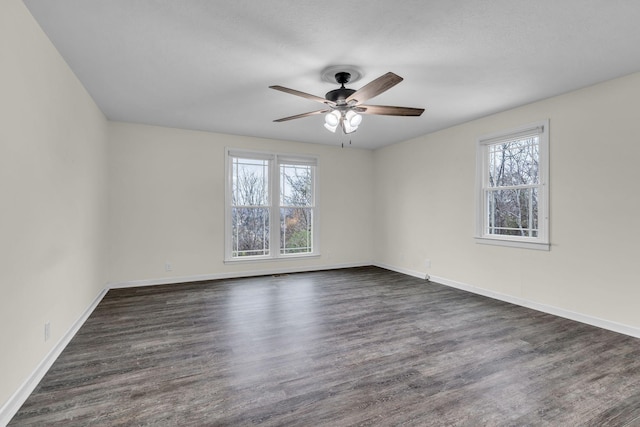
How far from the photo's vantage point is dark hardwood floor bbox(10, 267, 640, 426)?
1840mm

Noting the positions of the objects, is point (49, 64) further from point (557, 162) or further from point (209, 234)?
point (557, 162)

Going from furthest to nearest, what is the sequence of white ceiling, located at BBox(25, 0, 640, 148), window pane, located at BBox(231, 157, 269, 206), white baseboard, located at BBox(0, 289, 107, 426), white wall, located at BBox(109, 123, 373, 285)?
window pane, located at BBox(231, 157, 269, 206) → white wall, located at BBox(109, 123, 373, 285) → white ceiling, located at BBox(25, 0, 640, 148) → white baseboard, located at BBox(0, 289, 107, 426)

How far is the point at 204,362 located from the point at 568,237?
3.90m

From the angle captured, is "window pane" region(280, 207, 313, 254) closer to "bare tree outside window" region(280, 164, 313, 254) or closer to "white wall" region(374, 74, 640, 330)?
"bare tree outside window" region(280, 164, 313, 254)

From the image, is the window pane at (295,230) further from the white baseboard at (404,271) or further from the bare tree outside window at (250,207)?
the white baseboard at (404,271)

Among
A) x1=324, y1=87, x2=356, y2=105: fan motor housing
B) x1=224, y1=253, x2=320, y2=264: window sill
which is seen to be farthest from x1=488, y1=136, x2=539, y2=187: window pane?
x1=224, y1=253, x2=320, y2=264: window sill

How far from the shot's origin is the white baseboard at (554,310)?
119 inches

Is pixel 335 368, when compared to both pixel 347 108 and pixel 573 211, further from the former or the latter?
pixel 573 211

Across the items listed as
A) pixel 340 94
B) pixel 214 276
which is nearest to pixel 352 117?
pixel 340 94

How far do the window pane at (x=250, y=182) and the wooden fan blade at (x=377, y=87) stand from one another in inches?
120

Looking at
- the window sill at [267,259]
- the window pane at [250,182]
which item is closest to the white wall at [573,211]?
the window sill at [267,259]

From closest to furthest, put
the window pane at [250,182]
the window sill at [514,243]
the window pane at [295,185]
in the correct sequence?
the window sill at [514,243]
the window pane at [250,182]
the window pane at [295,185]

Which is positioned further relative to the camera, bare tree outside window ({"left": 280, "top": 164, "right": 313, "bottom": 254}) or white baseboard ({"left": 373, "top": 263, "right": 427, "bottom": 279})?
bare tree outside window ({"left": 280, "top": 164, "right": 313, "bottom": 254})

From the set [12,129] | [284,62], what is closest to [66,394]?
[12,129]
